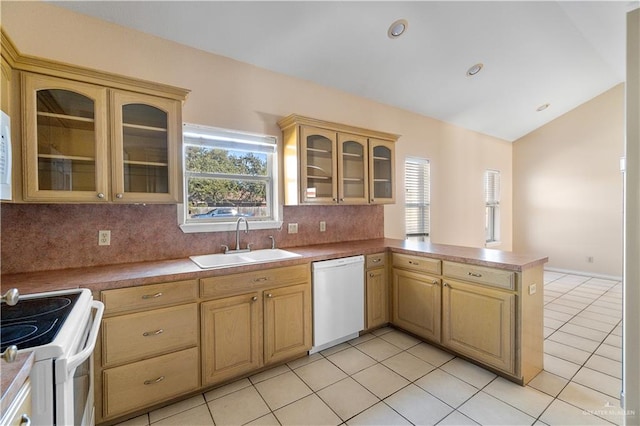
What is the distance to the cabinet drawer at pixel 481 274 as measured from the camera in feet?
6.97

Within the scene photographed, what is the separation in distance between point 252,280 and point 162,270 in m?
0.62

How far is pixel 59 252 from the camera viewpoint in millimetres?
2010

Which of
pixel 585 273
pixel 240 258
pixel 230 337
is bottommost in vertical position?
pixel 585 273

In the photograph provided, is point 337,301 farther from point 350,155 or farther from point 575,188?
point 575,188

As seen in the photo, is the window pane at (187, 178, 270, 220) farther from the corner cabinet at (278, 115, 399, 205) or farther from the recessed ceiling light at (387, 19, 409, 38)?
the recessed ceiling light at (387, 19, 409, 38)

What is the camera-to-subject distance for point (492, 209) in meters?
5.78

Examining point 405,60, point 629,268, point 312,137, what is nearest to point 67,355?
point 629,268

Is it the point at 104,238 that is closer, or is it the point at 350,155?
the point at 104,238

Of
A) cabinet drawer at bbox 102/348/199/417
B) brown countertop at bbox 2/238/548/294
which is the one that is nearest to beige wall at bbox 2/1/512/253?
brown countertop at bbox 2/238/548/294

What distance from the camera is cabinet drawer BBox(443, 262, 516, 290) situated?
2123 mm

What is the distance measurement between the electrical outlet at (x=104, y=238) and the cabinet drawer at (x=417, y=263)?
2506 mm

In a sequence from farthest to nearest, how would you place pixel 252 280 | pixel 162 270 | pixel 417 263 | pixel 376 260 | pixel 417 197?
pixel 417 197 → pixel 376 260 → pixel 417 263 → pixel 252 280 → pixel 162 270

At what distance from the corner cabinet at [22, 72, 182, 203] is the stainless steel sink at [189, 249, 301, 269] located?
22.1 inches

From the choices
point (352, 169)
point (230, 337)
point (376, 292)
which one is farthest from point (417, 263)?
point (230, 337)
